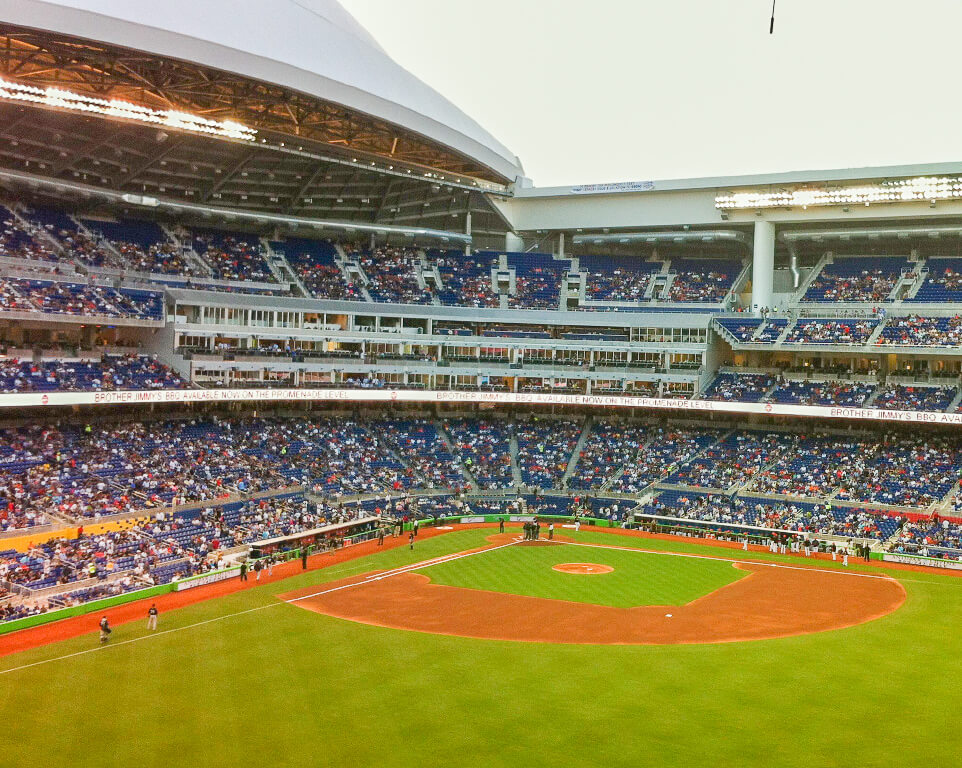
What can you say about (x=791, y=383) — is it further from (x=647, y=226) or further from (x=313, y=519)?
(x=313, y=519)

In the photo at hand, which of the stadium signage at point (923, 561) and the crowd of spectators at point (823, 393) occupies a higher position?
the crowd of spectators at point (823, 393)

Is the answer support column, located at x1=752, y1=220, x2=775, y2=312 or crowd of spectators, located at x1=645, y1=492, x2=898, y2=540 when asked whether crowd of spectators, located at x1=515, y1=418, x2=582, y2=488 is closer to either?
crowd of spectators, located at x1=645, y1=492, x2=898, y2=540

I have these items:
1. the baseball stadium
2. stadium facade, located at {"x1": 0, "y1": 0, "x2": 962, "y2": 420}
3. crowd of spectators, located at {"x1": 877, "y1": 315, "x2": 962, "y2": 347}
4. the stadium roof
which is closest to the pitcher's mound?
the baseball stadium

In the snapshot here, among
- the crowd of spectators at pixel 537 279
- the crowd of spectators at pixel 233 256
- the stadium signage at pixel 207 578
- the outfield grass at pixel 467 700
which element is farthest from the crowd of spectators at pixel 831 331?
the stadium signage at pixel 207 578

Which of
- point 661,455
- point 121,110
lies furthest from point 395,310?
point 121,110

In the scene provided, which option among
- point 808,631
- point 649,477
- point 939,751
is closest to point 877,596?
point 808,631

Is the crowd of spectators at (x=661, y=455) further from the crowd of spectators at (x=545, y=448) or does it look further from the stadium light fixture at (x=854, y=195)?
the stadium light fixture at (x=854, y=195)

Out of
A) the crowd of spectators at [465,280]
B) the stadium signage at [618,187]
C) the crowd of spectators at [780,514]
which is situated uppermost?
the stadium signage at [618,187]
